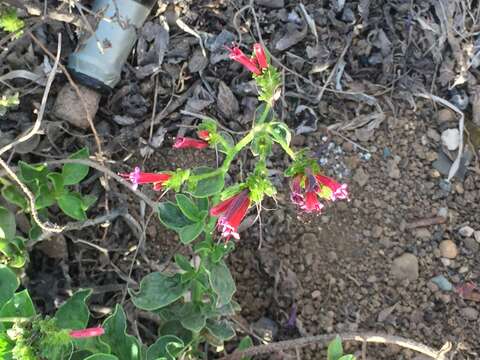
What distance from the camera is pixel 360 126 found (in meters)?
2.66

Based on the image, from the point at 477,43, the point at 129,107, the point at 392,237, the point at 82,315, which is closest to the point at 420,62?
the point at 477,43

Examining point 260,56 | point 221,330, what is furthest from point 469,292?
point 260,56

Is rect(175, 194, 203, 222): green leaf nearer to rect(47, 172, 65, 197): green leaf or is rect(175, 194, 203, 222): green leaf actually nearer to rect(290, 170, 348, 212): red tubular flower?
rect(290, 170, 348, 212): red tubular flower

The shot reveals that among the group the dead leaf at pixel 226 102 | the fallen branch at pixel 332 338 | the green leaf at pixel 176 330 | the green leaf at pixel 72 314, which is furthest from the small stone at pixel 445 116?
the green leaf at pixel 72 314

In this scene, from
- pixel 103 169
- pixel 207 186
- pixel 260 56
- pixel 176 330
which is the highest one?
pixel 260 56

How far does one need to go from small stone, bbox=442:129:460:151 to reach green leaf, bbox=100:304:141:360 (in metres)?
1.39

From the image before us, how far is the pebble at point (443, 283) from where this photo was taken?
255cm

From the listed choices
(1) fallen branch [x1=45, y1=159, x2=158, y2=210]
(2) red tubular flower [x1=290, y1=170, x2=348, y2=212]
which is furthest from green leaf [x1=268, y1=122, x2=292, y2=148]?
(1) fallen branch [x1=45, y1=159, x2=158, y2=210]

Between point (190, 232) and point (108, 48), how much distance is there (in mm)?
851

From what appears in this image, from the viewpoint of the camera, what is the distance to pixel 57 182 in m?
2.24

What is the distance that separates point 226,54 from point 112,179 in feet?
2.02

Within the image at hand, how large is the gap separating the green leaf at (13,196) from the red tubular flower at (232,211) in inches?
29.4

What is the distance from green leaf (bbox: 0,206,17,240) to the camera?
2.20 meters

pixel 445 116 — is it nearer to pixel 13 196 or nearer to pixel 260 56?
pixel 260 56
